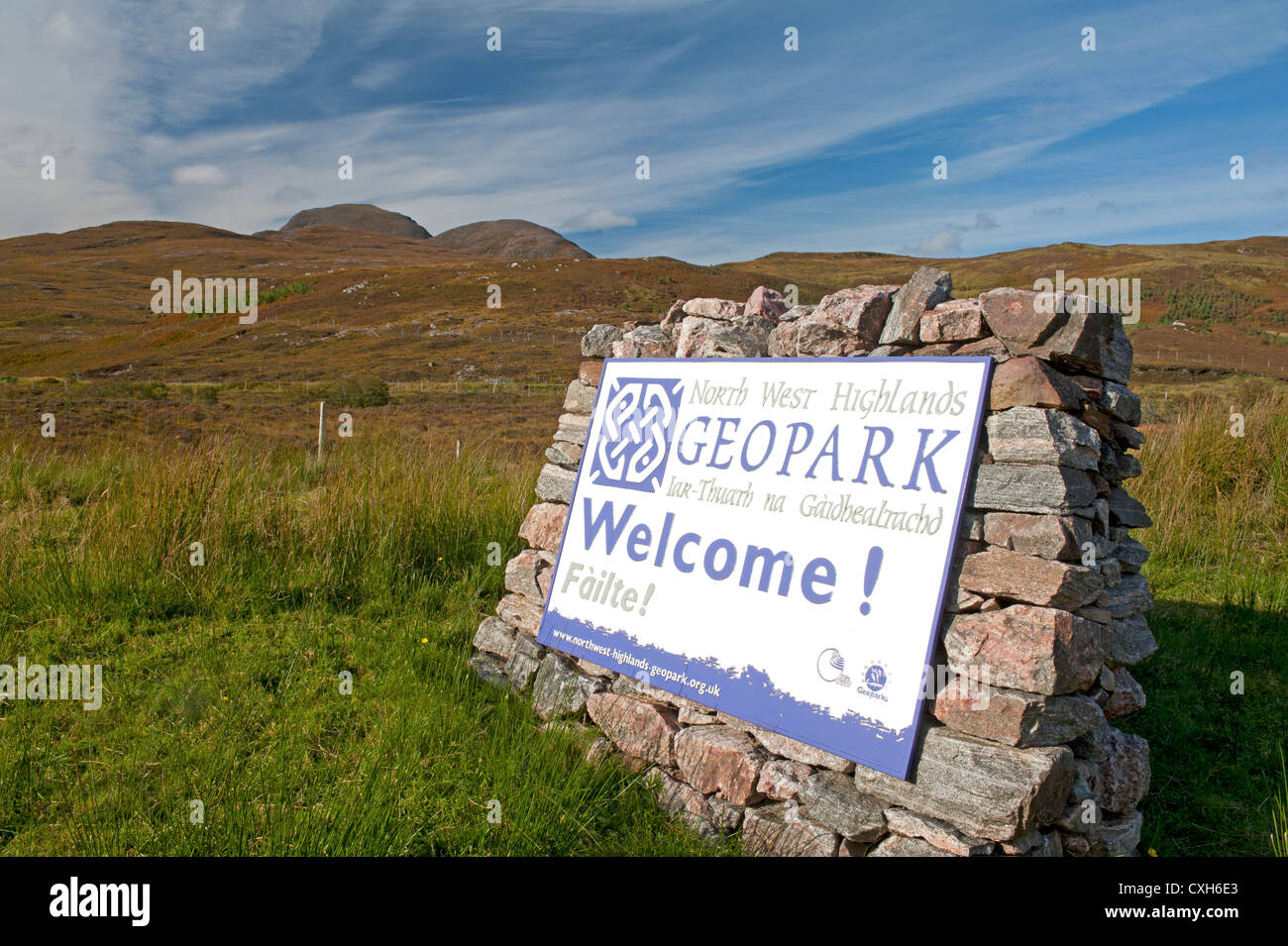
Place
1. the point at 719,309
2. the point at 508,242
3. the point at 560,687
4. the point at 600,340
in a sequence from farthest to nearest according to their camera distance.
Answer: the point at 508,242 < the point at 600,340 < the point at 719,309 < the point at 560,687

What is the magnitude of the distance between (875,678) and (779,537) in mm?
710

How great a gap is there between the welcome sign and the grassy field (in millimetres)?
646

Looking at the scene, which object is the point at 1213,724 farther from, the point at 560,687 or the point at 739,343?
the point at 560,687

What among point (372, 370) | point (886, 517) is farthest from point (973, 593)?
point (372, 370)

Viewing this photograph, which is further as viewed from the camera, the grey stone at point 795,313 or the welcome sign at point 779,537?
the grey stone at point 795,313

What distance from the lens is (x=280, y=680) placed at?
4.38 m

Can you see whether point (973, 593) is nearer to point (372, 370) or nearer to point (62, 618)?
point (62, 618)

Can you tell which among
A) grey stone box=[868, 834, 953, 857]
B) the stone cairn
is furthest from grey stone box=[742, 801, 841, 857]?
grey stone box=[868, 834, 953, 857]

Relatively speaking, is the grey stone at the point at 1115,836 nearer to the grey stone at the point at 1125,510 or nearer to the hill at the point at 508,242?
the grey stone at the point at 1125,510

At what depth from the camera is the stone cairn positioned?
255 centimetres

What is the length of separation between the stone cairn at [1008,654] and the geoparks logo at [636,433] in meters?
0.82

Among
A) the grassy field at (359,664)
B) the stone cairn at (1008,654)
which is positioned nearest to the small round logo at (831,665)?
the stone cairn at (1008,654)

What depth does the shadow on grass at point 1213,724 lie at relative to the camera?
11.0 feet

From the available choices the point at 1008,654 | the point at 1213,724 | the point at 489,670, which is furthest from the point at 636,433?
the point at 1213,724
